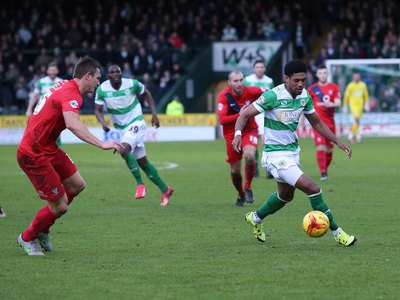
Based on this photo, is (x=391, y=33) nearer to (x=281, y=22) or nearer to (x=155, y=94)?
(x=281, y=22)

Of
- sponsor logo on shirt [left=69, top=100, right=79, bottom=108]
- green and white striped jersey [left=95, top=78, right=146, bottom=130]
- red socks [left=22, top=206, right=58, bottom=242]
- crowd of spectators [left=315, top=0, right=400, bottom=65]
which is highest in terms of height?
sponsor logo on shirt [left=69, top=100, right=79, bottom=108]

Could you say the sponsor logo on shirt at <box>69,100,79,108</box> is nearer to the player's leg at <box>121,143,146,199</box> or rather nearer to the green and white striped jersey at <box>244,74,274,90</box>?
the player's leg at <box>121,143,146,199</box>

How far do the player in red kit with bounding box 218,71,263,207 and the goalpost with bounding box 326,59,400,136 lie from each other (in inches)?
874

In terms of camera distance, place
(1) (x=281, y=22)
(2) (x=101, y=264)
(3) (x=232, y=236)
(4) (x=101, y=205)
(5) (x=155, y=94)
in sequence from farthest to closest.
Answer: (1) (x=281, y=22) < (5) (x=155, y=94) < (4) (x=101, y=205) < (3) (x=232, y=236) < (2) (x=101, y=264)

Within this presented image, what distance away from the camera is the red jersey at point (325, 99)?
67.9ft

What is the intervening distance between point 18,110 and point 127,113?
22.5m

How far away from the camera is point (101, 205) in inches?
650

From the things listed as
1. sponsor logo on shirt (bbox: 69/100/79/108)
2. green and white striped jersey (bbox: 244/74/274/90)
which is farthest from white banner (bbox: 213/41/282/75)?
sponsor logo on shirt (bbox: 69/100/79/108)

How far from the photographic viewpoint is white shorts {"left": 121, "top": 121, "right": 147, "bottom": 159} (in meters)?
16.7

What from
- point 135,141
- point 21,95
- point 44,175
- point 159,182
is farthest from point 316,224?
point 21,95

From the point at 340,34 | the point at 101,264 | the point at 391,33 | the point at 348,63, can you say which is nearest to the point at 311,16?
the point at 340,34

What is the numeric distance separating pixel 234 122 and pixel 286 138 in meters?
4.35

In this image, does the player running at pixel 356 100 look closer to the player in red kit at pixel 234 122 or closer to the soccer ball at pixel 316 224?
the player in red kit at pixel 234 122

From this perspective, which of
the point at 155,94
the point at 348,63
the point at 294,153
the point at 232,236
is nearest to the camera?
the point at 294,153
